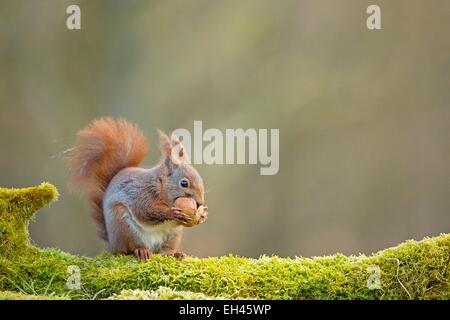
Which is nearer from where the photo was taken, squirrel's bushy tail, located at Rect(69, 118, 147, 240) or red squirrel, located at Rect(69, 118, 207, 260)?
red squirrel, located at Rect(69, 118, 207, 260)

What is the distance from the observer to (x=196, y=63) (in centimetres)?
505

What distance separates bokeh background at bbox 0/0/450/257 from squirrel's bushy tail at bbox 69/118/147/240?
1.47 metres

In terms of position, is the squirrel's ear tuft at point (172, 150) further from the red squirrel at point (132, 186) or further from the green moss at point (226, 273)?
the green moss at point (226, 273)

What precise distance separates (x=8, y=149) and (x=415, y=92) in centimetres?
277

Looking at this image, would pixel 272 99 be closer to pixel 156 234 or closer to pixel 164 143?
pixel 164 143

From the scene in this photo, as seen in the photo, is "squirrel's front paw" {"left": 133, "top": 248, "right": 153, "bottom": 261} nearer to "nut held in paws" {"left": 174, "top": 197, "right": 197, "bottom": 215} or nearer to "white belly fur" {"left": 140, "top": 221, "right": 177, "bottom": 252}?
"white belly fur" {"left": 140, "top": 221, "right": 177, "bottom": 252}

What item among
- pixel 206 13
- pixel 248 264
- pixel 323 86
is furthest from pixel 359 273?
pixel 206 13

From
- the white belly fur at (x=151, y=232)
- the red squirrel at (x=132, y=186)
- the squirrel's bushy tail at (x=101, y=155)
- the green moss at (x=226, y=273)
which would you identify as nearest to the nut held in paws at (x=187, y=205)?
the red squirrel at (x=132, y=186)

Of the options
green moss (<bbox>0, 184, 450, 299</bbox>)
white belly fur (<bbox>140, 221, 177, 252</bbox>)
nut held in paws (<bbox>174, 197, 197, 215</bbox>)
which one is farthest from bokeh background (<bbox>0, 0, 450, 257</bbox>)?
green moss (<bbox>0, 184, 450, 299</bbox>)

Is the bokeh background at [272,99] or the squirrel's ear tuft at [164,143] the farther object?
the bokeh background at [272,99]

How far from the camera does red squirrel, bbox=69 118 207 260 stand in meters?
2.64

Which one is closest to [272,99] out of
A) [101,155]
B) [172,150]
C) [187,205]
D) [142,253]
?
[101,155]

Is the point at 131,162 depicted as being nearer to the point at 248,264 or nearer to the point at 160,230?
the point at 160,230

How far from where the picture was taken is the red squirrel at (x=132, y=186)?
2643 millimetres
